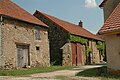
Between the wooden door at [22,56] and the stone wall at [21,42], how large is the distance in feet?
1.58

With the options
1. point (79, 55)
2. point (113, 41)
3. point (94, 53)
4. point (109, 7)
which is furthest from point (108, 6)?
point (94, 53)

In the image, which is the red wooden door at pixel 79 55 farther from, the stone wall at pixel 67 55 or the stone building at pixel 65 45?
the stone wall at pixel 67 55

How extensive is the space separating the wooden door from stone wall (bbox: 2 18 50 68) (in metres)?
0.48

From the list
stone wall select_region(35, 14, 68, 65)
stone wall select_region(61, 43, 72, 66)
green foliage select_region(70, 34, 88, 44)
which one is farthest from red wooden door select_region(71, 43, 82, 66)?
stone wall select_region(35, 14, 68, 65)

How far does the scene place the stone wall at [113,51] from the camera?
14.3 meters

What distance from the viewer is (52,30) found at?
31.3 m

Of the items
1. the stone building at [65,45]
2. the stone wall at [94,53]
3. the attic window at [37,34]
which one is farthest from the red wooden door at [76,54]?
the attic window at [37,34]

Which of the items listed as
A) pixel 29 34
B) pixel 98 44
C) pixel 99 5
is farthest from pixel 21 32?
pixel 98 44

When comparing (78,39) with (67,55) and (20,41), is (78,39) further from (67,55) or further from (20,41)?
(20,41)

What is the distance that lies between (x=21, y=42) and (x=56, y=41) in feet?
29.3

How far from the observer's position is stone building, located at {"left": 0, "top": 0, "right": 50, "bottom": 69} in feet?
66.5

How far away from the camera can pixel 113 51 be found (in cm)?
1459

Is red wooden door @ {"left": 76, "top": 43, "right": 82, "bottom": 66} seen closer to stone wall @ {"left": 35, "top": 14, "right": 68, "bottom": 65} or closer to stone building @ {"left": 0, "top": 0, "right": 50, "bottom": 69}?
stone wall @ {"left": 35, "top": 14, "right": 68, "bottom": 65}

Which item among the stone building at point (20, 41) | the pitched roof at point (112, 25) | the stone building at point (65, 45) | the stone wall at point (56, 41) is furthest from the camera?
the stone wall at point (56, 41)
